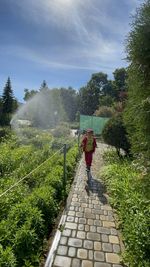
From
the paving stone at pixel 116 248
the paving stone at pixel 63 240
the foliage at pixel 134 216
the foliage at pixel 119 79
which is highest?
the foliage at pixel 119 79

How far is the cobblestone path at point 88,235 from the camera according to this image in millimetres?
4129

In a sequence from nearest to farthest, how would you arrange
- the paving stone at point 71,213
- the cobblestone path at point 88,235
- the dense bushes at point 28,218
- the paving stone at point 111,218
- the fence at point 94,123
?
the dense bushes at point 28,218 → the cobblestone path at point 88,235 → the paving stone at point 111,218 → the paving stone at point 71,213 → the fence at point 94,123

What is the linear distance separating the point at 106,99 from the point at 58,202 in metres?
53.9

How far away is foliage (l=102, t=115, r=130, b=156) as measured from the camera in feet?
38.8

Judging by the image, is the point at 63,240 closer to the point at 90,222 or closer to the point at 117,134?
the point at 90,222

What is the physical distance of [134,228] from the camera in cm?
463

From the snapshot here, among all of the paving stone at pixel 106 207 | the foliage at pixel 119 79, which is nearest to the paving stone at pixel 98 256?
the paving stone at pixel 106 207

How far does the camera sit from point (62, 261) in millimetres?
4066

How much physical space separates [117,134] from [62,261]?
8314 mm

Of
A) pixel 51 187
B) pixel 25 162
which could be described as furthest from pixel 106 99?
pixel 51 187

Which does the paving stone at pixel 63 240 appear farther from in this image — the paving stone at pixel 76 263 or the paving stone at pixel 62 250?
the paving stone at pixel 76 263

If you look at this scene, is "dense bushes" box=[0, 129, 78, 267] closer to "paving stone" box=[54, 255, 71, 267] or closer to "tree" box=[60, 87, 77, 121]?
"paving stone" box=[54, 255, 71, 267]

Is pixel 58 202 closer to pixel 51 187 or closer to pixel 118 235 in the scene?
pixel 51 187

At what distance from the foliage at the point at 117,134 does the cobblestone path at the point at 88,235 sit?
468 cm
